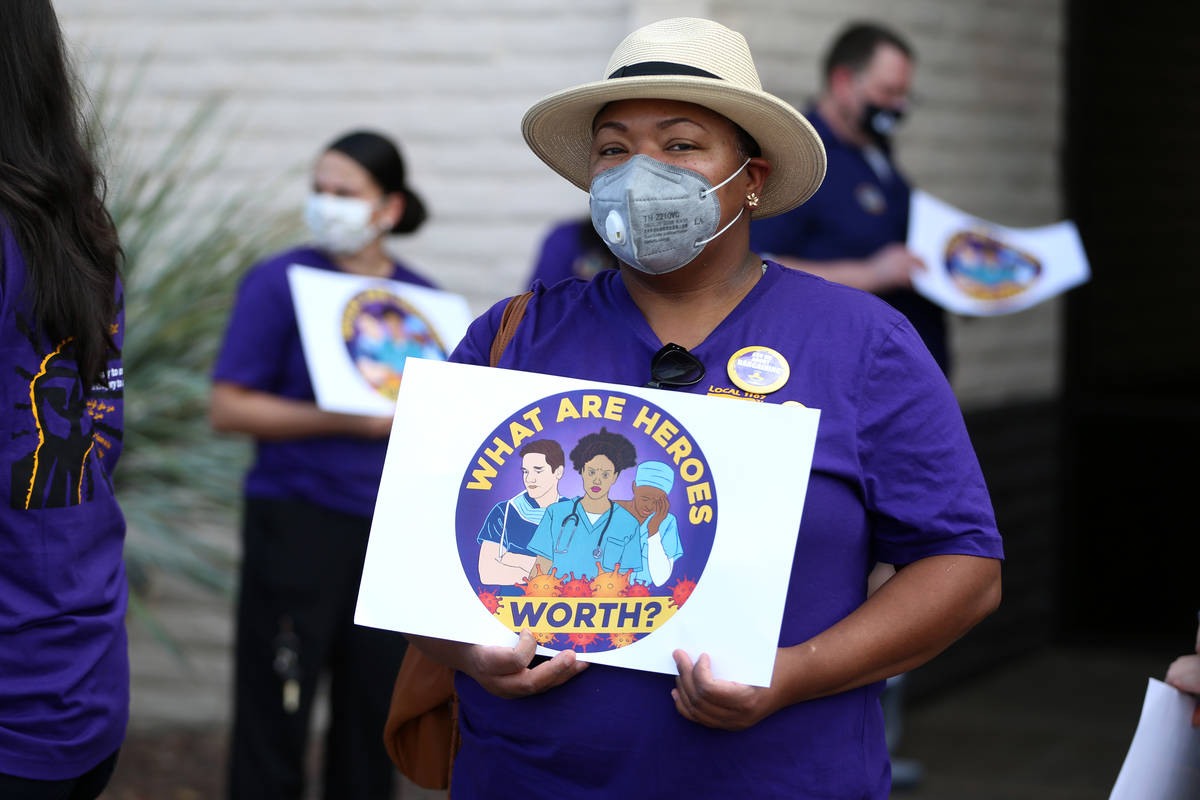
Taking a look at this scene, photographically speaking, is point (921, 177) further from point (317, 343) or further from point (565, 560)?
point (565, 560)

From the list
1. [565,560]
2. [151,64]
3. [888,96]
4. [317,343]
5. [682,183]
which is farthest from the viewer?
[151,64]

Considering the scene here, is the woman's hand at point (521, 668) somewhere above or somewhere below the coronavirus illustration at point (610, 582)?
below

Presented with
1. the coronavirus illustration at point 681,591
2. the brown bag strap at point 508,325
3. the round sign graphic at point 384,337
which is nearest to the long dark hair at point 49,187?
the brown bag strap at point 508,325

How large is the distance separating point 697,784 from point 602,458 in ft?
1.52

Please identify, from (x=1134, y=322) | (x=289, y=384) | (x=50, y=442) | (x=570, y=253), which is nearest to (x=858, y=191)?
(x=570, y=253)

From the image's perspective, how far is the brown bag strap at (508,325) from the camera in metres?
2.20

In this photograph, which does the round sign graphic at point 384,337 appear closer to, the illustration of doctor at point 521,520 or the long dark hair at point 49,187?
the long dark hair at point 49,187

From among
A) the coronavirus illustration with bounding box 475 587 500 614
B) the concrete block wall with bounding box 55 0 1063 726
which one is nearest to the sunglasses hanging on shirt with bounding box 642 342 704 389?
the coronavirus illustration with bounding box 475 587 500 614

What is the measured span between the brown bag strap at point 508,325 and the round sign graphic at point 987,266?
2.24m

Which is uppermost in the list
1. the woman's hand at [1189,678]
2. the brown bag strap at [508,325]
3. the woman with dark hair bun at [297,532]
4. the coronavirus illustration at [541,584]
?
the brown bag strap at [508,325]

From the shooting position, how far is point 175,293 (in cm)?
529

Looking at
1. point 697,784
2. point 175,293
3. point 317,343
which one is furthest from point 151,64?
point 697,784

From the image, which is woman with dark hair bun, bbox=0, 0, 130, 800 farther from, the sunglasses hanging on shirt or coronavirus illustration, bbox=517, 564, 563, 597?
the sunglasses hanging on shirt

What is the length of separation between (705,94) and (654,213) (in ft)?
0.60
